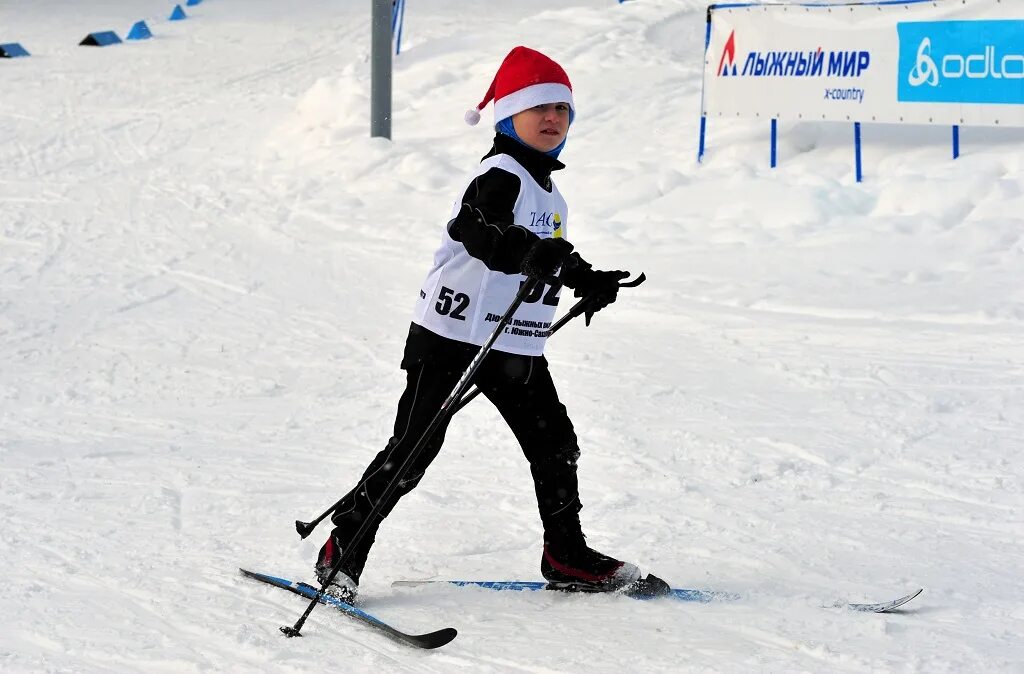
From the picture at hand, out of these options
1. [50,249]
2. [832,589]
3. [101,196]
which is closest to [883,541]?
[832,589]

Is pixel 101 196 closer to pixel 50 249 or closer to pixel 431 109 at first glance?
pixel 50 249

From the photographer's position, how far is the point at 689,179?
380 inches

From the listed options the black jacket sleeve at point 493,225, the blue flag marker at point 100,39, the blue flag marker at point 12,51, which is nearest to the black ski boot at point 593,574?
the black jacket sleeve at point 493,225

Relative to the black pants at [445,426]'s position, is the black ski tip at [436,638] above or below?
below

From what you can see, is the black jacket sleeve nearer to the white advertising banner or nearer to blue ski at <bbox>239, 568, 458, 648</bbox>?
blue ski at <bbox>239, 568, 458, 648</bbox>

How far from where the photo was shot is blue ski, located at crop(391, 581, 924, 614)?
3.34 m

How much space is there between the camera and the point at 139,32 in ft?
60.1

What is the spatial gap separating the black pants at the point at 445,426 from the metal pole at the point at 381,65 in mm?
7982

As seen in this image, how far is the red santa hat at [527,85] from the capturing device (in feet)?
10.8

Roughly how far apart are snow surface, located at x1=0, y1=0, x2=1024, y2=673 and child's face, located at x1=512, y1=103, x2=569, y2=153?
1.32m

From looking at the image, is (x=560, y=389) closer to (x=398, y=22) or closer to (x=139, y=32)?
(x=398, y=22)

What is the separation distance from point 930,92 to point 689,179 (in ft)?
6.33

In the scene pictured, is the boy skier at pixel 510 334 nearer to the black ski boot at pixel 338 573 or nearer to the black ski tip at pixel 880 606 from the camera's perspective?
the black ski boot at pixel 338 573

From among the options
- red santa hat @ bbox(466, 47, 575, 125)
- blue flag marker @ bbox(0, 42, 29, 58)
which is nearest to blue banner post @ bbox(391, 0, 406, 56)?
blue flag marker @ bbox(0, 42, 29, 58)
